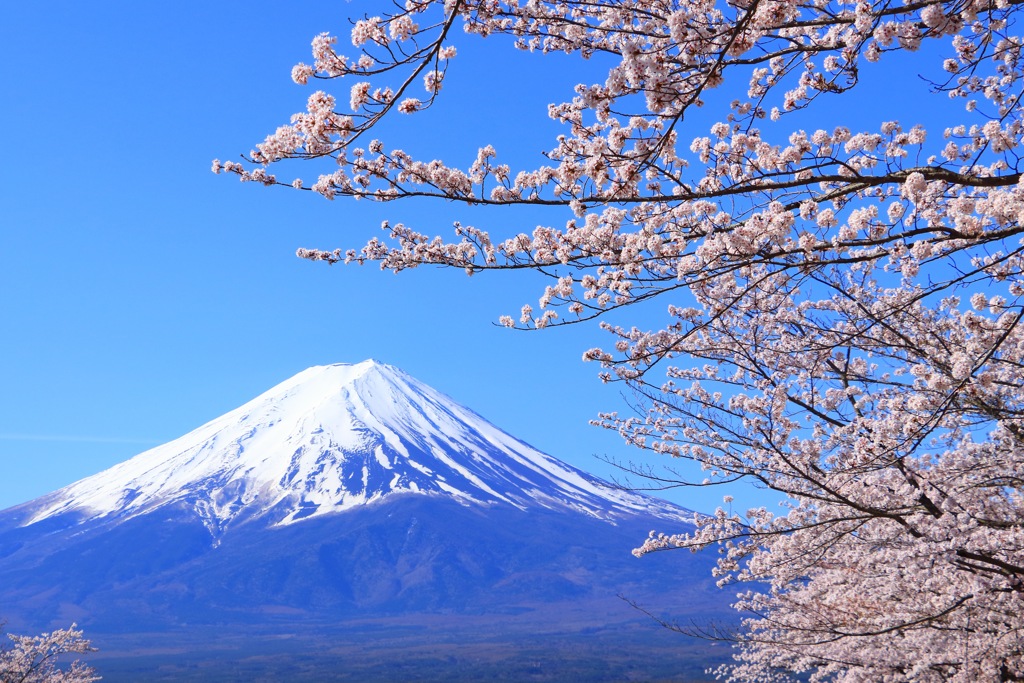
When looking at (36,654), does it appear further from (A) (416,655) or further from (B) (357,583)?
(B) (357,583)

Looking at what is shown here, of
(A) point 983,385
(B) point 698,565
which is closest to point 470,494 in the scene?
(B) point 698,565

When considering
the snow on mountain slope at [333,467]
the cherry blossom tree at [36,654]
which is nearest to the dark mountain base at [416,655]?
the cherry blossom tree at [36,654]

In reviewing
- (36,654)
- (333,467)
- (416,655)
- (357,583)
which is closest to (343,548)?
(357,583)

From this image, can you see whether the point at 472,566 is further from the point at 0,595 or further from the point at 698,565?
the point at 0,595

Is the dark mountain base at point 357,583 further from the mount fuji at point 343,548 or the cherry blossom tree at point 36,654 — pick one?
the cherry blossom tree at point 36,654

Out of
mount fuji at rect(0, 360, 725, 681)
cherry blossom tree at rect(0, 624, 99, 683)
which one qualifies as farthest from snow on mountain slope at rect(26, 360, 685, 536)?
cherry blossom tree at rect(0, 624, 99, 683)

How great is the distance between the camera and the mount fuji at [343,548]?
3996 inches

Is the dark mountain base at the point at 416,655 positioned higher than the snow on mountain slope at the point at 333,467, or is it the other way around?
the snow on mountain slope at the point at 333,467

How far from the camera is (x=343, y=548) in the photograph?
462 feet

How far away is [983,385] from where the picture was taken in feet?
12.8

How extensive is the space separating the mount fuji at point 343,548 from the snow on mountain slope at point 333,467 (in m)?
0.48

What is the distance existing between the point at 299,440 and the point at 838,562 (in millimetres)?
166103

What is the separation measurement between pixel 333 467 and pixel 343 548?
24763mm

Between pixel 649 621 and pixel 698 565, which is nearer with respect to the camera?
pixel 649 621
